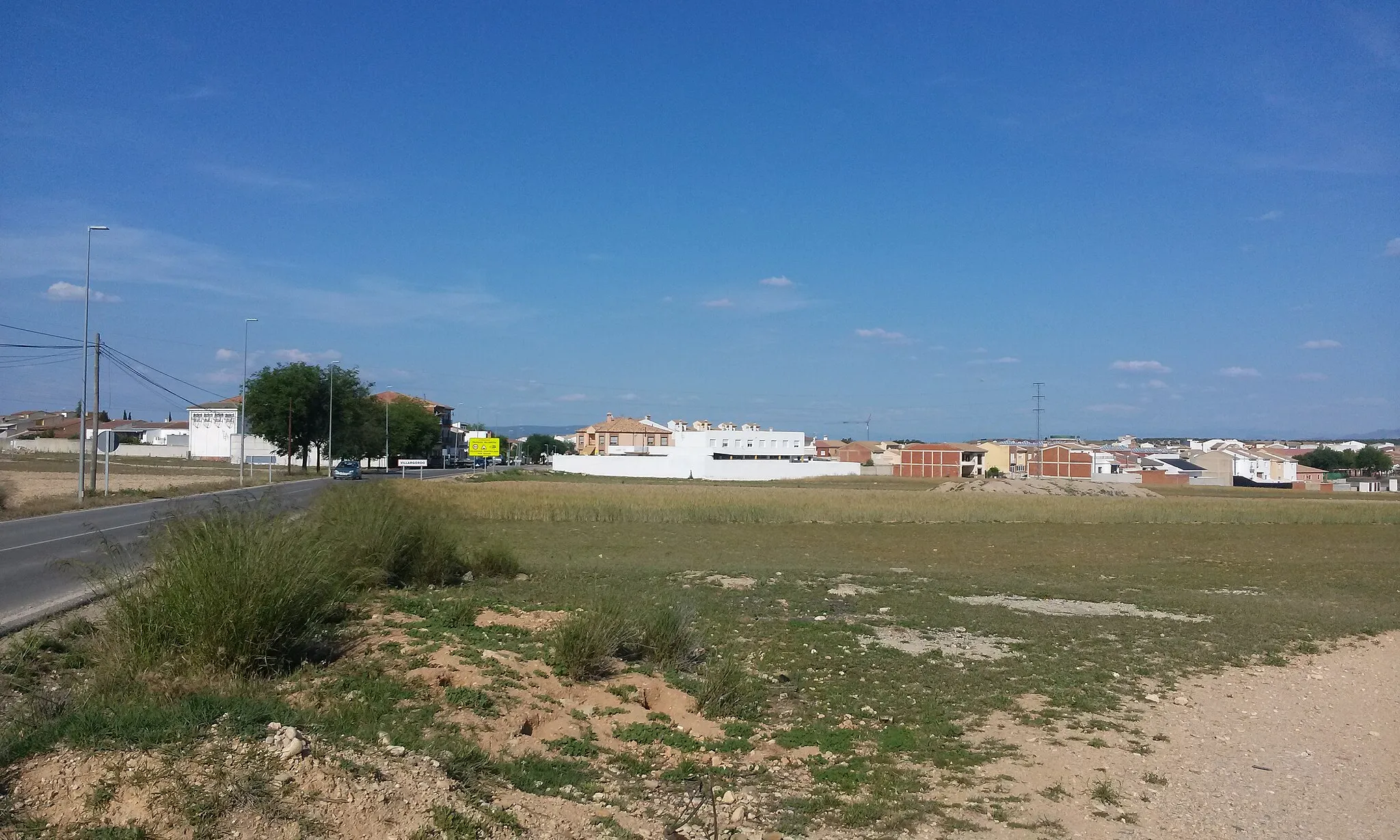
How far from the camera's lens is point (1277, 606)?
18.2 meters

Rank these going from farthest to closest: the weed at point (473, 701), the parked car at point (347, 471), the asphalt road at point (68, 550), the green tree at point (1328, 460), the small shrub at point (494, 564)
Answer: the green tree at point (1328, 460) → the parked car at point (347, 471) → the small shrub at point (494, 564) → the asphalt road at point (68, 550) → the weed at point (473, 701)

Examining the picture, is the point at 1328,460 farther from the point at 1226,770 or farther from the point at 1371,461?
the point at 1226,770

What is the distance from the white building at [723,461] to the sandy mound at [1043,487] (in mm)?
27166

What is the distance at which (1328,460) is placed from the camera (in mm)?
179250

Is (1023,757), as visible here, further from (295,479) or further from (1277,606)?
(295,479)

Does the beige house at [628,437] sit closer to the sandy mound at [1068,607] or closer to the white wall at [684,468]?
the white wall at [684,468]

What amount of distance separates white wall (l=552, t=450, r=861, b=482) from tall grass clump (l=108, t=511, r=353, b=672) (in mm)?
93948

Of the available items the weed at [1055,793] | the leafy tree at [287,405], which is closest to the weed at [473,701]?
the weed at [1055,793]

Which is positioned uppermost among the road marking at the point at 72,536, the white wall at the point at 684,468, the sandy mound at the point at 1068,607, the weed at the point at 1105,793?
the white wall at the point at 684,468

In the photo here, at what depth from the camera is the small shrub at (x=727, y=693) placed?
922 centimetres

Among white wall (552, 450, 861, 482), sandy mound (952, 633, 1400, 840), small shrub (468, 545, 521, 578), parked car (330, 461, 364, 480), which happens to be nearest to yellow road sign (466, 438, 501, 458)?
white wall (552, 450, 861, 482)

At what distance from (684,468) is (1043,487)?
42671 mm

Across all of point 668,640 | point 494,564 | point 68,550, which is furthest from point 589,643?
point 68,550

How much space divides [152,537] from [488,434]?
12108 cm
